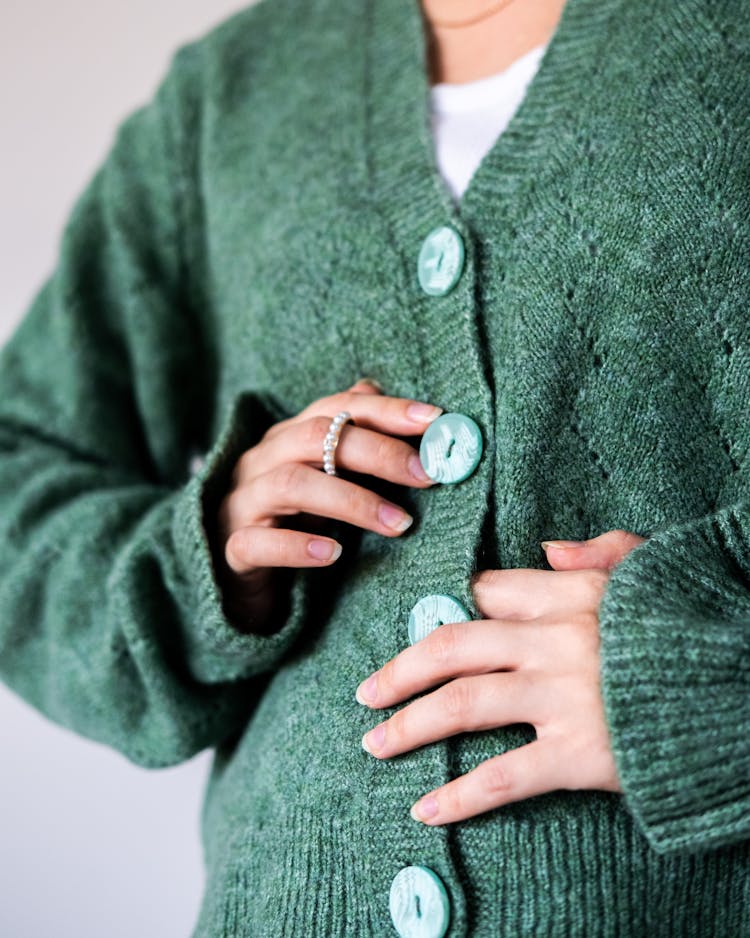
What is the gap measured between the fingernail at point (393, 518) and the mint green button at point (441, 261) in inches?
6.8

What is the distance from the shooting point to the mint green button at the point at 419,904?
60cm

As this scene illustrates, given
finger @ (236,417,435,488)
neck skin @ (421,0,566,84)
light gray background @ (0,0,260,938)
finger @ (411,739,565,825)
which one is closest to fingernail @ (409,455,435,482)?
finger @ (236,417,435,488)

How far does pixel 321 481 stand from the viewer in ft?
2.37

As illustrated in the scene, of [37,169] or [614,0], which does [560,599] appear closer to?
[614,0]

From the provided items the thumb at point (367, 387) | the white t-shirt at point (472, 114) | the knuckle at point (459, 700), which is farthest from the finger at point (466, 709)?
the white t-shirt at point (472, 114)

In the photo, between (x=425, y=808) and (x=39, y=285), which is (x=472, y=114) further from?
(x=39, y=285)

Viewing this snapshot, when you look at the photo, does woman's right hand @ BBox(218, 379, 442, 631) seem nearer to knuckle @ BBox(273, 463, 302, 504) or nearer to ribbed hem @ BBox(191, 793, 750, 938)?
knuckle @ BBox(273, 463, 302, 504)

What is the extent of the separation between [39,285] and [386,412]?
759mm

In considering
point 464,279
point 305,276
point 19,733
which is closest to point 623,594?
point 464,279

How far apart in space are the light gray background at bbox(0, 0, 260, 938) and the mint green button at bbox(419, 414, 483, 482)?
31.7 inches

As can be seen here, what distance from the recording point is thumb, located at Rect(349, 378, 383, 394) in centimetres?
76

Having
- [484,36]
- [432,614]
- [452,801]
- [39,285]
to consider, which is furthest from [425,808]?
[39,285]

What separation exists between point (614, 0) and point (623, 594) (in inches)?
19.8

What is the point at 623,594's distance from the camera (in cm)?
60
